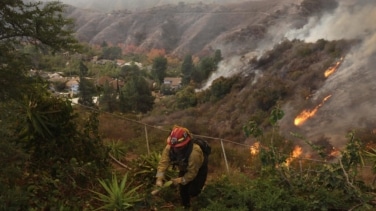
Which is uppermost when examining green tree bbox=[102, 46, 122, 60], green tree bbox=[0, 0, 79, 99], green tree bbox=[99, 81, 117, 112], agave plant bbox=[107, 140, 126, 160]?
green tree bbox=[0, 0, 79, 99]

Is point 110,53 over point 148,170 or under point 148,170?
under

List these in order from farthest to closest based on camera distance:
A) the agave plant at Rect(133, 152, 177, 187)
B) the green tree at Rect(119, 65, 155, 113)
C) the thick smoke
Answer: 1. the green tree at Rect(119, 65, 155, 113)
2. the thick smoke
3. the agave plant at Rect(133, 152, 177, 187)

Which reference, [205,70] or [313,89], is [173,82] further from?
[313,89]

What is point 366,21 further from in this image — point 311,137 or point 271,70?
point 311,137

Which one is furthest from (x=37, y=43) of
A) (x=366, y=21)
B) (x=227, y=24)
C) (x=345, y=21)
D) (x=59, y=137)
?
(x=227, y=24)

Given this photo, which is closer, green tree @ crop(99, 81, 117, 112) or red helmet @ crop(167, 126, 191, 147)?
red helmet @ crop(167, 126, 191, 147)

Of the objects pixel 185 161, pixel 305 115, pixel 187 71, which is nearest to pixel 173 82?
pixel 187 71

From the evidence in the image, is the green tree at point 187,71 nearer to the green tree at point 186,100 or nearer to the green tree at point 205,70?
the green tree at point 205,70

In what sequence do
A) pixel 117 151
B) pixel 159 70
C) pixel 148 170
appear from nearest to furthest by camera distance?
pixel 148 170
pixel 117 151
pixel 159 70

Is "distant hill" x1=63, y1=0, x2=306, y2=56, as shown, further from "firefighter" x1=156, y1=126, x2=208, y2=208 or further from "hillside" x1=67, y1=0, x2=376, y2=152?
"firefighter" x1=156, y1=126, x2=208, y2=208

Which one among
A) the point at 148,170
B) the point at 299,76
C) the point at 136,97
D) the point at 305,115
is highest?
the point at 148,170

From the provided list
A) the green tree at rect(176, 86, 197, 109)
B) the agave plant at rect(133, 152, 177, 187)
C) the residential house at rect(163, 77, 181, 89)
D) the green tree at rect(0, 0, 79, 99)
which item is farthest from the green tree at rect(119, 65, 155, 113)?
the green tree at rect(0, 0, 79, 99)

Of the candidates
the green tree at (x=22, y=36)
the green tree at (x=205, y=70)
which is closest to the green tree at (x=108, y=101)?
the green tree at (x=205, y=70)

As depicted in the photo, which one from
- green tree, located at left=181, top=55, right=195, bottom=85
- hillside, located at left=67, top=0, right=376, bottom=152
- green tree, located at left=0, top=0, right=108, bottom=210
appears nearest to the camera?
green tree, located at left=0, top=0, right=108, bottom=210
